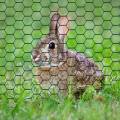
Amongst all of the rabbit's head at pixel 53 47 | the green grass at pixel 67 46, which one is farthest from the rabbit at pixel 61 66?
the green grass at pixel 67 46

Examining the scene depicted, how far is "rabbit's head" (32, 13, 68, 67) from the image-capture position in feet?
17.7

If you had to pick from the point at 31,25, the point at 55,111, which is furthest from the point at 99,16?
the point at 55,111

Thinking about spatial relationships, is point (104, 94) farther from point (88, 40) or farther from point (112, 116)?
point (88, 40)

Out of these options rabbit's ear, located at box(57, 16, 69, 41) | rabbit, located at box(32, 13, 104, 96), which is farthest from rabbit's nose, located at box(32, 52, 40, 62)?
rabbit's ear, located at box(57, 16, 69, 41)

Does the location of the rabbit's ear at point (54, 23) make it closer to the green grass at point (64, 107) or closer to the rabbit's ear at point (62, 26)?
the rabbit's ear at point (62, 26)

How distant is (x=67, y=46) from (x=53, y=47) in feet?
2.51

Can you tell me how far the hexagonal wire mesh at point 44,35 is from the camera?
18.1 ft

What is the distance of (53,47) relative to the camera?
5.45 m

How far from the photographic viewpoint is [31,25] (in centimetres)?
692

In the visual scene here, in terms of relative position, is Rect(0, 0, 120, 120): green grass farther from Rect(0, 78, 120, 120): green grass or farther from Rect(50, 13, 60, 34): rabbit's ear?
Rect(50, 13, 60, 34): rabbit's ear

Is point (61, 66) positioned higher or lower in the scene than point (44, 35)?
lower

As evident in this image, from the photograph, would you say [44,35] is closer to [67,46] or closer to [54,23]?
[67,46]

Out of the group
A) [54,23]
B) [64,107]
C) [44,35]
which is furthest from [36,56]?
[44,35]

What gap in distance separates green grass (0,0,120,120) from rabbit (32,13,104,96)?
120mm
